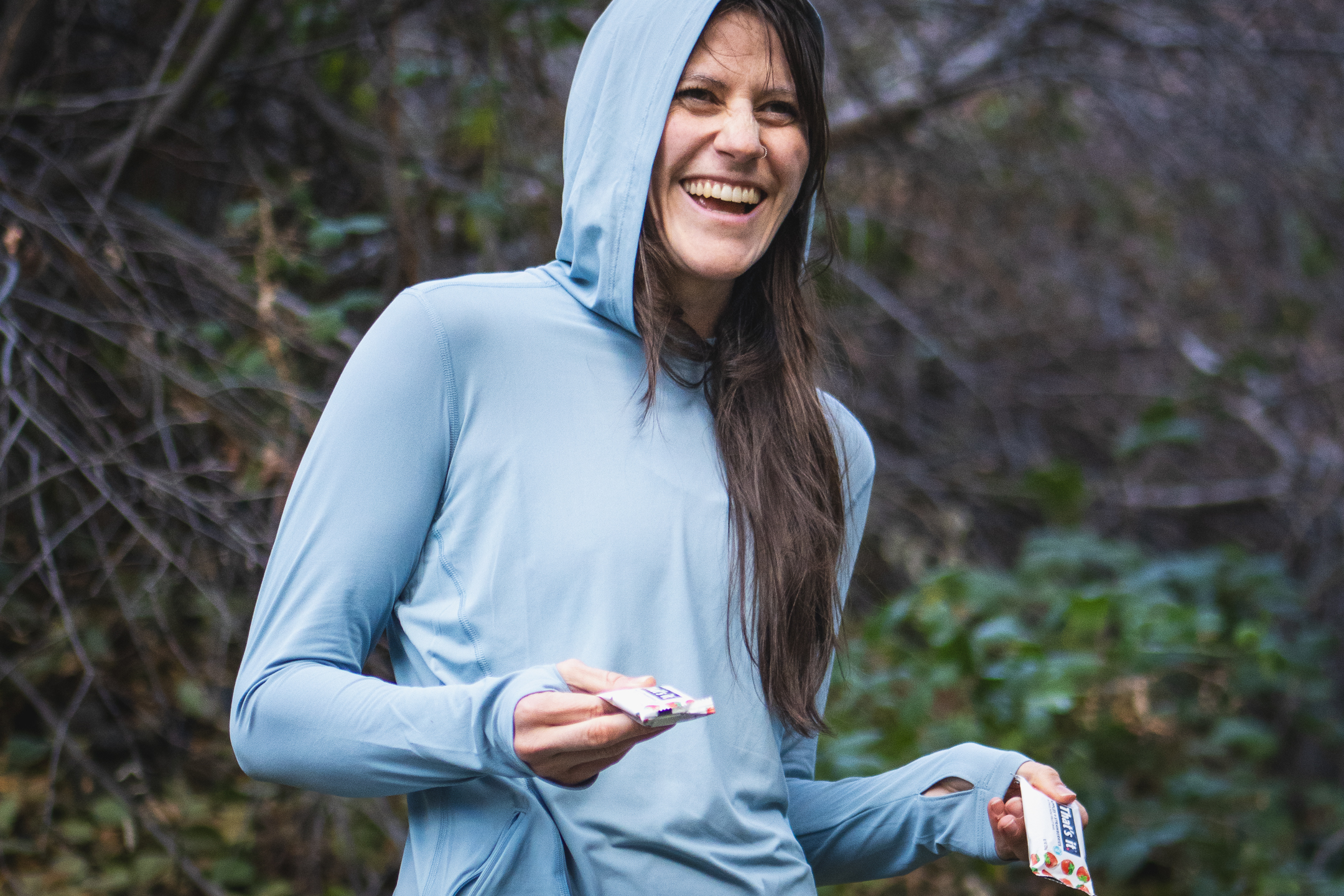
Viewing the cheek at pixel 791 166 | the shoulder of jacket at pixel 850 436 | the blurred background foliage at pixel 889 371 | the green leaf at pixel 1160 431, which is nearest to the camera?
the cheek at pixel 791 166

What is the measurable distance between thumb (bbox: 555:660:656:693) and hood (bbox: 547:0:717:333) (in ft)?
1.81

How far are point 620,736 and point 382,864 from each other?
6.88 ft

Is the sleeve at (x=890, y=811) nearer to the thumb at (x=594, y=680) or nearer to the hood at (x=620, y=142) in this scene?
the hood at (x=620, y=142)

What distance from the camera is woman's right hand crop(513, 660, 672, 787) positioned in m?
1.11

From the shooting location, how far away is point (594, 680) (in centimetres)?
115

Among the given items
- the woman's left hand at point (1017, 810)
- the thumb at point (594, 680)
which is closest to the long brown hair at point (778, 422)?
the woman's left hand at point (1017, 810)

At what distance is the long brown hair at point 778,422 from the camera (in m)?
1.55

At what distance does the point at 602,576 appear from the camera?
1.38 metres

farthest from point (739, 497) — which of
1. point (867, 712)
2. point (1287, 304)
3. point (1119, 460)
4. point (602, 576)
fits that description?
point (1287, 304)

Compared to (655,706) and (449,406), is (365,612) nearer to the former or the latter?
(449,406)

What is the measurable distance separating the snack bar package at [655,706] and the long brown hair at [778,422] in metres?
0.39

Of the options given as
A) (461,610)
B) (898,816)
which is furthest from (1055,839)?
(461,610)

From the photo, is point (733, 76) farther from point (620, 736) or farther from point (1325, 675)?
point (1325, 675)

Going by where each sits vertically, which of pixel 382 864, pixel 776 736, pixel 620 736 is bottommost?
pixel 382 864
